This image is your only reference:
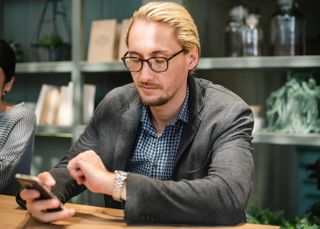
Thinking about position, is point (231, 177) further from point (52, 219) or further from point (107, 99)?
point (107, 99)

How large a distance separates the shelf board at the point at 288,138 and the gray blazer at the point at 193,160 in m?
0.87

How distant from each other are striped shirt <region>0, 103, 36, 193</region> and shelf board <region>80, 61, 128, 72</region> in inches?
32.7

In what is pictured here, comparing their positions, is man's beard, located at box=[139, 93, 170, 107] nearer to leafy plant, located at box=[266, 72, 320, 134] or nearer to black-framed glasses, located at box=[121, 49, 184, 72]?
black-framed glasses, located at box=[121, 49, 184, 72]

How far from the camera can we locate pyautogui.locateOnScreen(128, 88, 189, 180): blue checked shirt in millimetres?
1436

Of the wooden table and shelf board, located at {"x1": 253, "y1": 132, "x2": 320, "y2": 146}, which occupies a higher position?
the wooden table

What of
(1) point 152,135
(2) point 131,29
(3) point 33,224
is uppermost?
(2) point 131,29

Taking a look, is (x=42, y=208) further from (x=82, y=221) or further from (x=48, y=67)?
(x=48, y=67)

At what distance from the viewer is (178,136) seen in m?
1.46

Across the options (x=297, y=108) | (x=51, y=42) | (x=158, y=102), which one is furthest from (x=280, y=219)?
(x=51, y=42)

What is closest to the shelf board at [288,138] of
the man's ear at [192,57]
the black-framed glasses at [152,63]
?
the man's ear at [192,57]

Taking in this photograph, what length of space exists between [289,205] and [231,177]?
5.79 feet

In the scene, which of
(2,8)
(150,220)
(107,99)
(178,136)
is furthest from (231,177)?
(2,8)

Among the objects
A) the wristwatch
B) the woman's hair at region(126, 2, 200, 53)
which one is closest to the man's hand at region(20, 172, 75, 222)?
the wristwatch

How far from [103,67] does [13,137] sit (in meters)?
1.00
